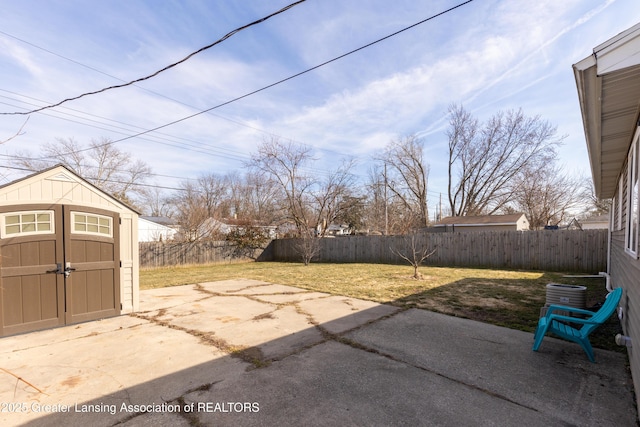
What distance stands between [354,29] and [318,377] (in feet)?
16.8

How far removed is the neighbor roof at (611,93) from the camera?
71.0 inches

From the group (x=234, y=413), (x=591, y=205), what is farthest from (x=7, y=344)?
(x=591, y=205)

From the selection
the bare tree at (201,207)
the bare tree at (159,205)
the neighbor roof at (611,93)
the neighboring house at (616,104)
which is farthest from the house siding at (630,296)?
the bare tree at (159,205)

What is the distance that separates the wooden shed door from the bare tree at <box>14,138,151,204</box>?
15.3 m

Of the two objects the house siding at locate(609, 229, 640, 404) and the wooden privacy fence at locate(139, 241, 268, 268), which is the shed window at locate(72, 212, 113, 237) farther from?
the wooden privacy fence at locate(139, 241, 268, 268)

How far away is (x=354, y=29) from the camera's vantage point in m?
4.77

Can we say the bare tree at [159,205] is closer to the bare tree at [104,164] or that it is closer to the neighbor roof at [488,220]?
the bare tree at [104,164]

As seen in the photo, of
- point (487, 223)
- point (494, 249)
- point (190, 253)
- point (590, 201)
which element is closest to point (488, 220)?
point (487, 223)

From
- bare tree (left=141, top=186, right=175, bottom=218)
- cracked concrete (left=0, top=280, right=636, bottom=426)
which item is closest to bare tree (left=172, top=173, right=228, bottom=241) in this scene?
bare tree (left=141, top=186, right=175, bottom=218)

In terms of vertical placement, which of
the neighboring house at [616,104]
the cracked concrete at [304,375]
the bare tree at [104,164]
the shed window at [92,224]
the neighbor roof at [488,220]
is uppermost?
the bare tree at [104,164]

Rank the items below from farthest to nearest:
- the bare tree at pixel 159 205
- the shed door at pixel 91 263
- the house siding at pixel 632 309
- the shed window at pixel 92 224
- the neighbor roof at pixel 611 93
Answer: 1. the bare tree at pixel 159 205
2. the shed window at pixel 92 224
3. the shed door at pixel 91 263
4. the house siding at pixel 632 309
5. the neighbor roof at pixel 611 93

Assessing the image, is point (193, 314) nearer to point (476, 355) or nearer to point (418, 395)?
point (418, 395)

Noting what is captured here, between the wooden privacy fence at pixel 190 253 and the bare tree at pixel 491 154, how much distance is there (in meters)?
18.4

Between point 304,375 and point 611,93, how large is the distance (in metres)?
3.77
